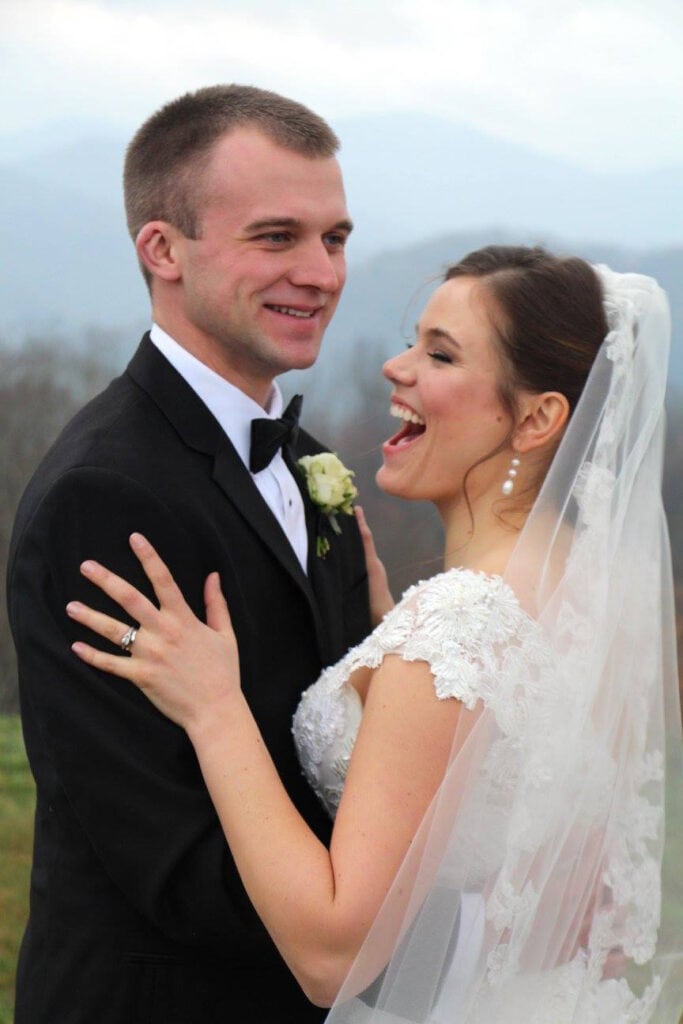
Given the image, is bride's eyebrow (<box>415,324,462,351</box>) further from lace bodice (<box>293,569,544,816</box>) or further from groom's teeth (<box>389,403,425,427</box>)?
lace bodice (<box>293,569,544,816</box>)

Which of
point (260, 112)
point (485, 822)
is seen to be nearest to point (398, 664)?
point (485, 822)

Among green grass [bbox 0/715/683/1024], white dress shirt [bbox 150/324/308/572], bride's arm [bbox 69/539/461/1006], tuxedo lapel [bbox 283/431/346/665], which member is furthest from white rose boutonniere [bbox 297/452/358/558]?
green grass [bbox 0/715/683/1024]

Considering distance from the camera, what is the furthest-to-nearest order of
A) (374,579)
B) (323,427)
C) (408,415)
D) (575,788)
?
(323,427) → (374,579) → (408,415) → (575,788)

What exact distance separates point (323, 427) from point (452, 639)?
3.65 m

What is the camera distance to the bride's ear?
108 inches

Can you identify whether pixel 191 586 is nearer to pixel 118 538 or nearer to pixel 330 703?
pixel 118 538

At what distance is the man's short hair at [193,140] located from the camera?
9.64 feet

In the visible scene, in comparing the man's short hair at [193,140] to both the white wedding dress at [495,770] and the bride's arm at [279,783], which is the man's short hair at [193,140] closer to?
the bride's arm at [279,783]

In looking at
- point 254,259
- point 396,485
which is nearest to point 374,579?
point 396,485

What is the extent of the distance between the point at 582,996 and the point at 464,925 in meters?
0.36

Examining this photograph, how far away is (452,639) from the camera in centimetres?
244

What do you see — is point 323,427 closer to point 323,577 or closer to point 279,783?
point 323,577

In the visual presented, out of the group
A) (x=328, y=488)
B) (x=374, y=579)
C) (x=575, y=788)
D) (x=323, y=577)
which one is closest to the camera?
(x=575, y=788)

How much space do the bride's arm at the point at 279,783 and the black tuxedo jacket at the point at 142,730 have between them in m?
0.07
